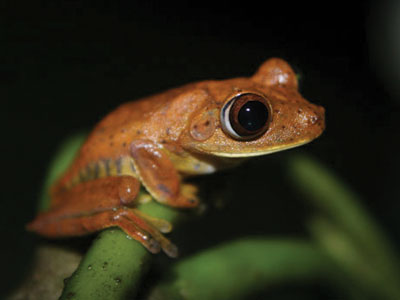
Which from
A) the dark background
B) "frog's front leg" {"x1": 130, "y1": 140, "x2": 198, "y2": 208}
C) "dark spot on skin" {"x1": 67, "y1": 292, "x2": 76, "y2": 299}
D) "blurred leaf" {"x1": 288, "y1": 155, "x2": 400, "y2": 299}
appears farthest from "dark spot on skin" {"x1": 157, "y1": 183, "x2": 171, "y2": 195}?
the dark background

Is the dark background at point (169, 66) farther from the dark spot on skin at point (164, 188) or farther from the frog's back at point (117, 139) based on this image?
the dark spot on skin at point (164, 188)

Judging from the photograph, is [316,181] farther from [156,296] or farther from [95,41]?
[95,41]

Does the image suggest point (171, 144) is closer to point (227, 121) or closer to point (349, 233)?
point (227, 121)

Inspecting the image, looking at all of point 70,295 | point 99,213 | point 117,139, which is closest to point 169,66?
point 117,139

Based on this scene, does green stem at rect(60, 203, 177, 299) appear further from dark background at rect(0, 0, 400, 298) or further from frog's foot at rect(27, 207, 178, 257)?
dark background at rect(0, 0, 400, 298)

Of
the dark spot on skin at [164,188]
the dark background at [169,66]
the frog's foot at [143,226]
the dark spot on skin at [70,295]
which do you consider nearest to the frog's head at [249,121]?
the dark spot on skin at [164,188]

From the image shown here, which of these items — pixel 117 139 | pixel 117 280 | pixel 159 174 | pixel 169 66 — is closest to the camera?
pixel 117 280

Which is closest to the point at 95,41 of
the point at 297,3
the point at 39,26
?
the point at 39,26
